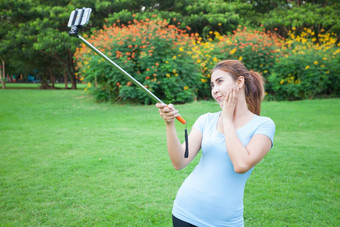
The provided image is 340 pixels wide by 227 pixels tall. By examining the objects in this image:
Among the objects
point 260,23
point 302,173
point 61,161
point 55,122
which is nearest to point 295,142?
point 302,173

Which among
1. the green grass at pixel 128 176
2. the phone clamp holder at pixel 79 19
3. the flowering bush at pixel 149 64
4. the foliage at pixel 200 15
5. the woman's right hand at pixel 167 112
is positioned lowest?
the green grass at pixel 128 176

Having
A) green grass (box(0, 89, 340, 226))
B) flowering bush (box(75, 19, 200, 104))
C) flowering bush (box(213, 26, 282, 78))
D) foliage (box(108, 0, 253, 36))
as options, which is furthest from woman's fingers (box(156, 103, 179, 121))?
foliage (box(108, 0, 253, 36))

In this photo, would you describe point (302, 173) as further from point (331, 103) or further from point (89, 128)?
point (331, 103)

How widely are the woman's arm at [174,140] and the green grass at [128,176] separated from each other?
5.37 ft

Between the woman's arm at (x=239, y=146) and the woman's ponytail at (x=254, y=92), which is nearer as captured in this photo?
the woman's arm at (x=239, y=146)

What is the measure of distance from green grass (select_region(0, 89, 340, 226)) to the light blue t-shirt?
65.9 inches

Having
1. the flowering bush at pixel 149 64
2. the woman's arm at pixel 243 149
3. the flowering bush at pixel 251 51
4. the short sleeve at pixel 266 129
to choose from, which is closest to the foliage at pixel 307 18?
the flowering bush at pixel 251 51

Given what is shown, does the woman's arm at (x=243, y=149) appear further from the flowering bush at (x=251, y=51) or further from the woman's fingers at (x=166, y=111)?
the flowering bush at (x=251, y=51)

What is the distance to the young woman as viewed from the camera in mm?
1591

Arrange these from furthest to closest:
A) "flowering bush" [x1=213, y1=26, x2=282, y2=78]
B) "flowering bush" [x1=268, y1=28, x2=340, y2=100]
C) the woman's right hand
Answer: "flowering bush" [x1=213, y1=26, x2=282, y2=78] < "flowering bush" [x1=268, y1=28, x2=340, y2=100] < the woman's right hand

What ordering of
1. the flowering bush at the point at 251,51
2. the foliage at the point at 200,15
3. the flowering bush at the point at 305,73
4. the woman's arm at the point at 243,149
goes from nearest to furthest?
the woman's arm at the point at 243,149 < the flowering bush at the point at 305,73 < the flowering bush at the point at 251,51 < the foliage at the point at 200,15

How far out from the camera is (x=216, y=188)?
1616 millimetres

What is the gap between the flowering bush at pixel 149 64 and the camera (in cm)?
1055

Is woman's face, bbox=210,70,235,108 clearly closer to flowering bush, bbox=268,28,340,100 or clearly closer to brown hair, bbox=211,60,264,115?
brown hair, bbox=211,60,264,115
